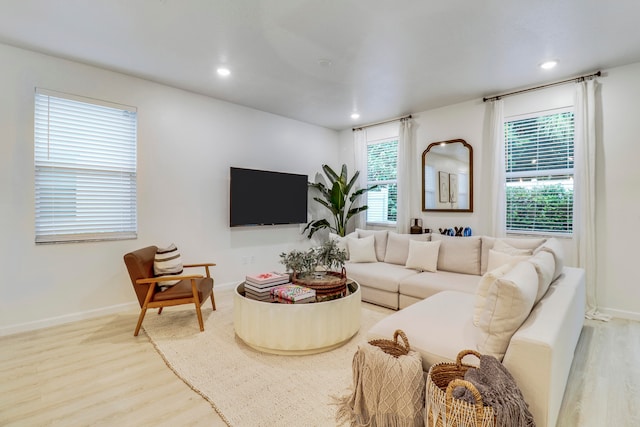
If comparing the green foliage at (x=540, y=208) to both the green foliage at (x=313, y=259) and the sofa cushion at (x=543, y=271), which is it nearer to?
the sofa cushion at (x=543, y=271)

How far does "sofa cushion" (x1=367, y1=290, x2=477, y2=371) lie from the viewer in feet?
5.65

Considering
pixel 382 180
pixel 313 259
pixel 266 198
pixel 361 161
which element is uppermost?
pixel 361 161

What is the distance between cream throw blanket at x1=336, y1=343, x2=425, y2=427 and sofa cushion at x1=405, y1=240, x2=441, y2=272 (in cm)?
227

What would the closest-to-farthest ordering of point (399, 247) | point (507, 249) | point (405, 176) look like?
point (507, 249) < point (399, 247) < point (405, 176)

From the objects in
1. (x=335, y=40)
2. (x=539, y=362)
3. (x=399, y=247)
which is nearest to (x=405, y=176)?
(x=399, y=247)

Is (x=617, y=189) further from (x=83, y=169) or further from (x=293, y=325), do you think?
(x=83, y=169)

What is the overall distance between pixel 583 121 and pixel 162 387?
482 centimetres

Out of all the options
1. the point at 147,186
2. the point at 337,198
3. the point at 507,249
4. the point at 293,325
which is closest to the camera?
the point at 293,325

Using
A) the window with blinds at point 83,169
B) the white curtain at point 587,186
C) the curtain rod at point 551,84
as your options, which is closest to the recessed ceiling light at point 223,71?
the window with blinds at point 83,169

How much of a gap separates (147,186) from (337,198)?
2936 millimetres

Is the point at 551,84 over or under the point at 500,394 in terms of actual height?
over

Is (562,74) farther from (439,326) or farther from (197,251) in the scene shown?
(197,251)

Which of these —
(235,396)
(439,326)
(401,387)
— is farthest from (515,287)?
(235,396)

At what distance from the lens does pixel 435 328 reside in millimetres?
1939
